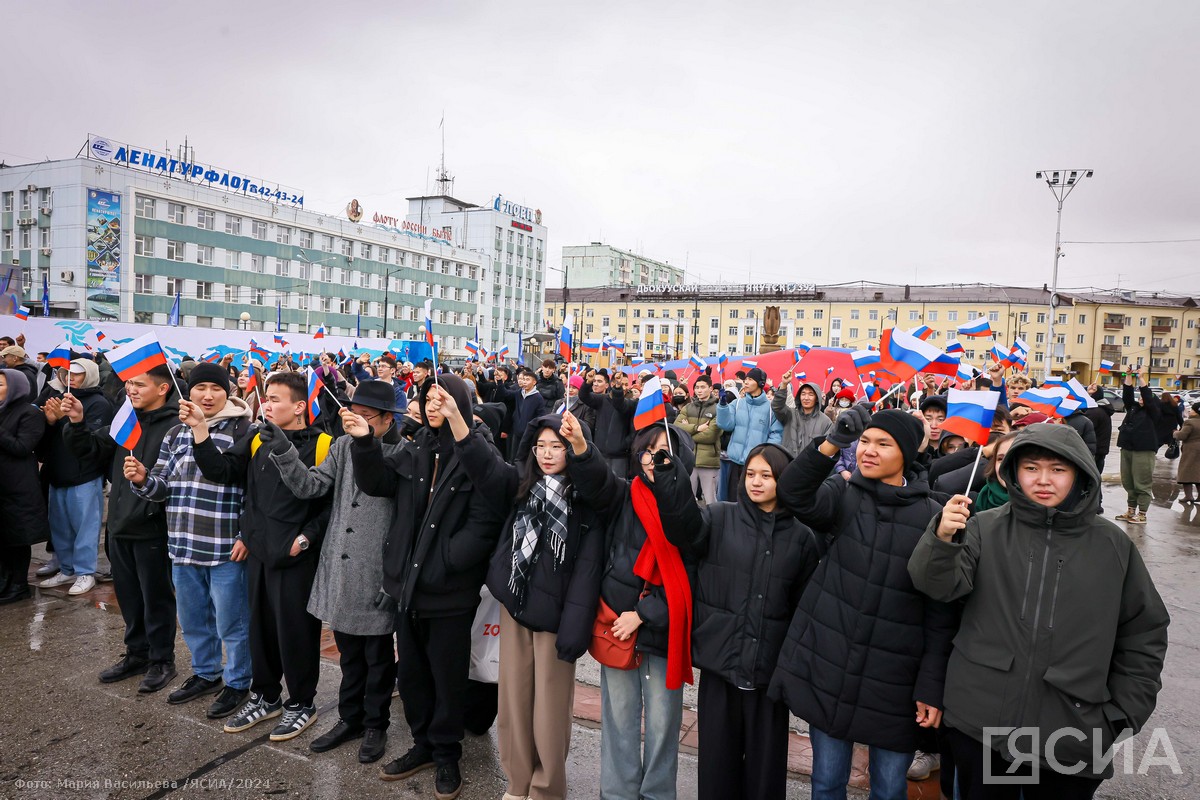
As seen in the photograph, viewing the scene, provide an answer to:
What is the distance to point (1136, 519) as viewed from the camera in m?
10.4

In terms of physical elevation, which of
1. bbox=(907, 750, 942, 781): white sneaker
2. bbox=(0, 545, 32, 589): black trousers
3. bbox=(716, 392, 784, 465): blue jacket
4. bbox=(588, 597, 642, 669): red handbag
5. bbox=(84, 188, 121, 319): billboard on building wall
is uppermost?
bbox=(84, 188, 121, 319): billboard on building wall

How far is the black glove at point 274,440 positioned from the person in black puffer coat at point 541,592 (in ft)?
3.73

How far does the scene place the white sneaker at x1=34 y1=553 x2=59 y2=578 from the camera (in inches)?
259

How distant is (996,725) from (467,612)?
2423 mm

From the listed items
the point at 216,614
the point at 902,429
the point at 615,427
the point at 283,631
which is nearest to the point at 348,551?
the point at 283,631

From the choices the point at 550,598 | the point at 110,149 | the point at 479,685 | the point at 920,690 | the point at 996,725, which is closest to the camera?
the point at 996,725

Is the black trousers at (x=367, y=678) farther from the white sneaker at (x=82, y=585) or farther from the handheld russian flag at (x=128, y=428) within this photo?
the white sneaker at (x=82, y=585)

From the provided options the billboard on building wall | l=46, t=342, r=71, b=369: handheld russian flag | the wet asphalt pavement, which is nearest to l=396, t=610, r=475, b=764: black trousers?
the wet asphalt pavement

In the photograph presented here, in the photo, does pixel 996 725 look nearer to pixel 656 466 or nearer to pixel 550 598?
pixel 656 466

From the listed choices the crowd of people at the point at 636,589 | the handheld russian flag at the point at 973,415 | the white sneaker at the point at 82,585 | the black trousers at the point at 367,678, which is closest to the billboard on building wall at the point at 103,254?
the white sneaker at the point at 82,585

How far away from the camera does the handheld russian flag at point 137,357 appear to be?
4.53 metres

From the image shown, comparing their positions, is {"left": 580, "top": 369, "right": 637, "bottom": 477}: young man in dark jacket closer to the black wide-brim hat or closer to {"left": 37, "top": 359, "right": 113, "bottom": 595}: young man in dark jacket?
the black wide-brim hat

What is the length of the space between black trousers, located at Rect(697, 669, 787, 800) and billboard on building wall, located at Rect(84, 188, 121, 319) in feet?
164

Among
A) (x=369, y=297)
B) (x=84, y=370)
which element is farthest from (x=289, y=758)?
(x=369, y=297)
